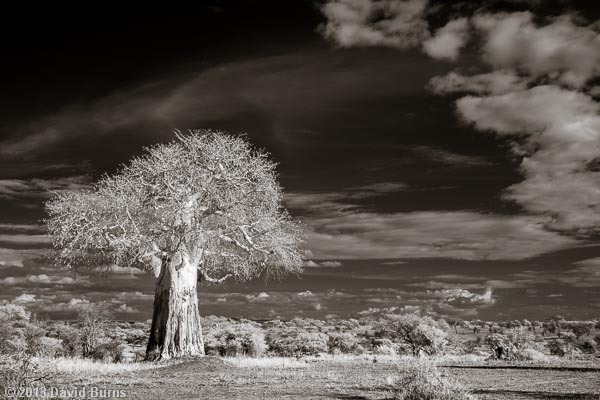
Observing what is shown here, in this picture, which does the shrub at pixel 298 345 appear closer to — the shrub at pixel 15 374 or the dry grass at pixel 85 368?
the dry grass at pixel 85 368

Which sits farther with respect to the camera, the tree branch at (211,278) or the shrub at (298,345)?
the shrub at (298,345)

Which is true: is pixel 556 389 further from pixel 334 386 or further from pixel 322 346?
pixel 322 346

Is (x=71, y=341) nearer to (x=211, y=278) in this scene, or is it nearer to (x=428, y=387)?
(x=211, y=278)

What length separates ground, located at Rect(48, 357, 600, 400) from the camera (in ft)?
45.1

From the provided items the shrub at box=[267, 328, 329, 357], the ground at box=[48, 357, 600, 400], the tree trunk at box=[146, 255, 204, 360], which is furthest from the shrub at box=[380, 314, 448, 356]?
the tree trunk at box=[146, 255, 204, 360]

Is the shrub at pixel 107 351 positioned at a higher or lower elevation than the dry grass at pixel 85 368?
lower

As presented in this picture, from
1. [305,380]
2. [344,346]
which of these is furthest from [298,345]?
[305,380]

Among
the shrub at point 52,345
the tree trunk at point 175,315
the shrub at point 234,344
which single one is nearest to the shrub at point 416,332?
the shrub at point 234,344

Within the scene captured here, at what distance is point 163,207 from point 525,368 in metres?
15.4

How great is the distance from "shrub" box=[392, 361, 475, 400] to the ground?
2.56ft

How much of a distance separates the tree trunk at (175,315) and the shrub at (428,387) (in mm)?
12198

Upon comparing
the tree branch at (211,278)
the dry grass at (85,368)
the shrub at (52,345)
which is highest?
the tree branch at (211,278)

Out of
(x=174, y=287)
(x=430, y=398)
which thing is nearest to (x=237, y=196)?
(x=174, y=287)

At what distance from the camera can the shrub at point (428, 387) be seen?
1195 cm
